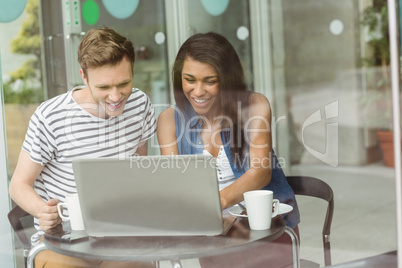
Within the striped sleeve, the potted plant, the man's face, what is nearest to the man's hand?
the striped sleeve

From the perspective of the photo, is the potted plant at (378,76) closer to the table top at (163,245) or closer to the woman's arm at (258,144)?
the woman's arm at (258,144)

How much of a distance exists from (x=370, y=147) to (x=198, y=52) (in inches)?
29.3

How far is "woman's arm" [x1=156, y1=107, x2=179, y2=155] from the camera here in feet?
7.66

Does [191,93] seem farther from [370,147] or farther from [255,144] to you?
[370,147]

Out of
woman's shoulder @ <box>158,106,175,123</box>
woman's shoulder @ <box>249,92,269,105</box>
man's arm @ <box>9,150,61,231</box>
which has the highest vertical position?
woman's shoulder @ <box>249,92,269,105</box>

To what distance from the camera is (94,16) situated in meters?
2.48

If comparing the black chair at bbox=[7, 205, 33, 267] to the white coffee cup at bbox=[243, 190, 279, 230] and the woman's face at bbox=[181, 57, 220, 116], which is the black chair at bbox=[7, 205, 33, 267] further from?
the white coffee cup at bbox=[243, 190, 279, 230]

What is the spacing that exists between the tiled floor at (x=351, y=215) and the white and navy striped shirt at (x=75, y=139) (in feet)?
1.74

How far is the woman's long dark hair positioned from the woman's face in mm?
19

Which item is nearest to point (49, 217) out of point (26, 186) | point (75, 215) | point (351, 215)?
point (75, 215)

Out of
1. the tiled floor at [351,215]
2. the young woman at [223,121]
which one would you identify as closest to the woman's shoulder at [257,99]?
the young woman at [223,121]

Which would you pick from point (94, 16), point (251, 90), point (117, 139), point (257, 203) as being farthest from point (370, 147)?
point (94, 16)

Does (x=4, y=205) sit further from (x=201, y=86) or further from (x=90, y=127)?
(x=201, y=86)

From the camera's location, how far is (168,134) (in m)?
2.35
